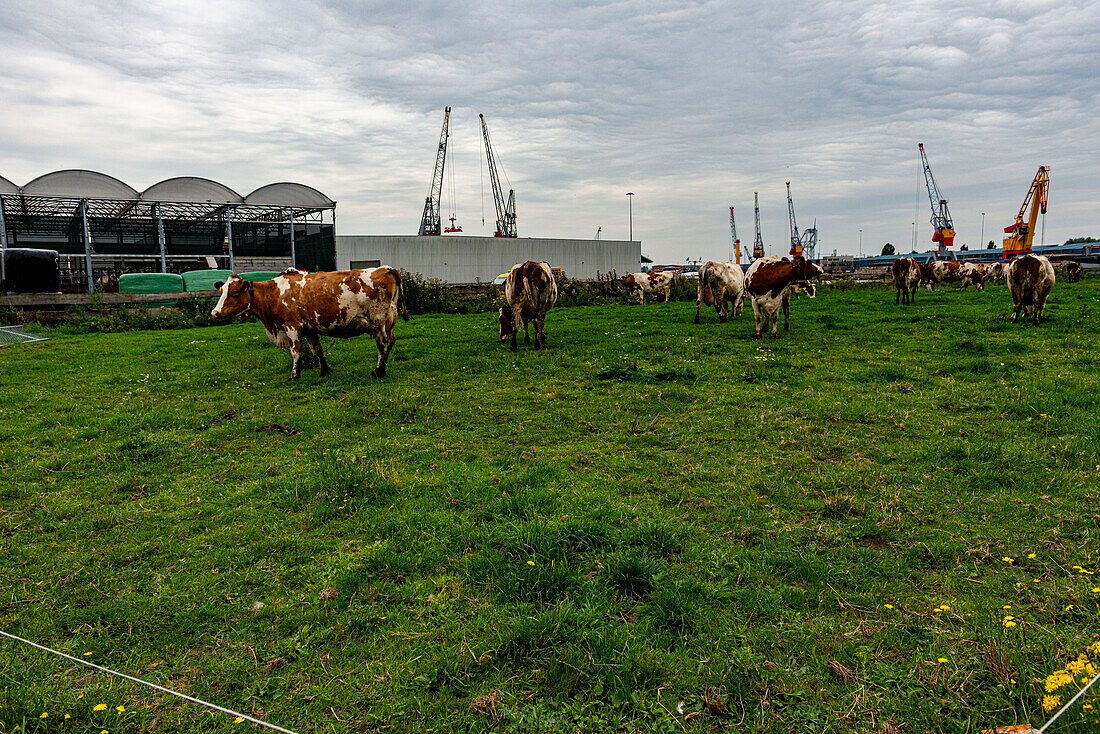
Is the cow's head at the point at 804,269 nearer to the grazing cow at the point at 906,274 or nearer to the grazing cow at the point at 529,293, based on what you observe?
the grazing cow at the point at 529,293

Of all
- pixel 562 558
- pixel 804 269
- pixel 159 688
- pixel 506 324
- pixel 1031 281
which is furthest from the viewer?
pixel 1031 281

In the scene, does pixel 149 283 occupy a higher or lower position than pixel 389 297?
higher

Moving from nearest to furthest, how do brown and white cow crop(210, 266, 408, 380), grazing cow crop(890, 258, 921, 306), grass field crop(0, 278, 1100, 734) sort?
grass field crop(0, 278, 1100, 734), brown and white cow crop(210, 266, 408, 380), grazing cow crop(890, 258, 921, 306)

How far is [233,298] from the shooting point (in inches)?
431

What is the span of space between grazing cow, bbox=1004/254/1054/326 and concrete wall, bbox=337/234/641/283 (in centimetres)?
4698

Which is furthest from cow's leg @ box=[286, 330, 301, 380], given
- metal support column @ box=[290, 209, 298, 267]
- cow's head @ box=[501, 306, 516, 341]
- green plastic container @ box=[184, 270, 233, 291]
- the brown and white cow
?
metal support column @ box=[290, 209, 298, 267]

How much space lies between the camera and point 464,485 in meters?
5.19

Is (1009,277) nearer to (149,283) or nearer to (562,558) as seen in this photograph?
(562,558)

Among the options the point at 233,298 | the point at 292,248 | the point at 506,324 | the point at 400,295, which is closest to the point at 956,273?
the point at 506,324

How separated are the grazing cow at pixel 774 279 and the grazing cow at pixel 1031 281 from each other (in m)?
5.19

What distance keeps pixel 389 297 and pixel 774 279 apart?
27.2ft

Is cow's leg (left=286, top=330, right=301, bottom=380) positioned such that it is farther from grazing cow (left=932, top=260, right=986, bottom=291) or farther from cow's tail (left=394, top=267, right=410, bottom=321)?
grazing cow (left=932, top=260, right=986, bottom=291)

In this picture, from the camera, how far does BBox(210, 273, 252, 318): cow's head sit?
1076 cm

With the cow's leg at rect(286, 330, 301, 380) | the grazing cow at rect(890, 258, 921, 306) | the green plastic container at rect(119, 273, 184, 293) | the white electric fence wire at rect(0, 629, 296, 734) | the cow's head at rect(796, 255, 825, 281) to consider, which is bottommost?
the white electric fence wire at rect(0, 629, 296, 734)
